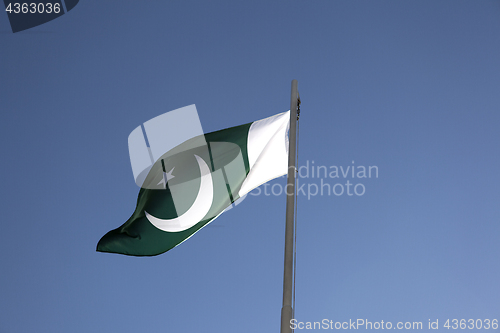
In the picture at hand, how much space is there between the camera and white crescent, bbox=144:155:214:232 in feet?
33.6

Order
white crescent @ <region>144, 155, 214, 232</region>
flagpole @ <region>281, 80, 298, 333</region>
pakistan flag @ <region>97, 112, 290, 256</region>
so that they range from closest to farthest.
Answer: flagpole @ <region>281, 80, 298, 333</region>, pakistan flag @ <region>97, 112, 290, 256</region>, white crescent @ <region>144, 155, 214, 232</region>

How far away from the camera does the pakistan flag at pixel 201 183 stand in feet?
32.8

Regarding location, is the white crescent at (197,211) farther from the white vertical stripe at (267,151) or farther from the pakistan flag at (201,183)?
the white vertical stripe at (267,151)

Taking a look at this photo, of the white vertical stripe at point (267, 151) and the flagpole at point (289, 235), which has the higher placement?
the white vertical stripe at point (267, 151)

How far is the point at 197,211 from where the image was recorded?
1036cm

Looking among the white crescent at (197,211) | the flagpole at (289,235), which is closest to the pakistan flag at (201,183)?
the white crescent at (197,211)

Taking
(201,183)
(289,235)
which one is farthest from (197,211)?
(289,235)

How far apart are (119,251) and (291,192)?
4.15m

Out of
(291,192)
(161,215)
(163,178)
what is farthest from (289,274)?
(163,178)

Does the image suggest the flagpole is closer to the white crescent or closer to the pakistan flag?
the pakistan flag

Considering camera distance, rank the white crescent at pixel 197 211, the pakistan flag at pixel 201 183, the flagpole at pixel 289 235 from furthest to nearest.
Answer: the white crescent at pixel 197 211, the pakistan flag at pixel 201 183, the flagpole at pixel 289 235

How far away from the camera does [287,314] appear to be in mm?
6543

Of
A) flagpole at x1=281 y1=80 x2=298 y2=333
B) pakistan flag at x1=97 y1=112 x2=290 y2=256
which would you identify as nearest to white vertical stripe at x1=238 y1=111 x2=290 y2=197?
pakistan flag at x1=97 y1=112 x2=290 y2=256

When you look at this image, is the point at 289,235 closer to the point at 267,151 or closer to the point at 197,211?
the point at 267,151
